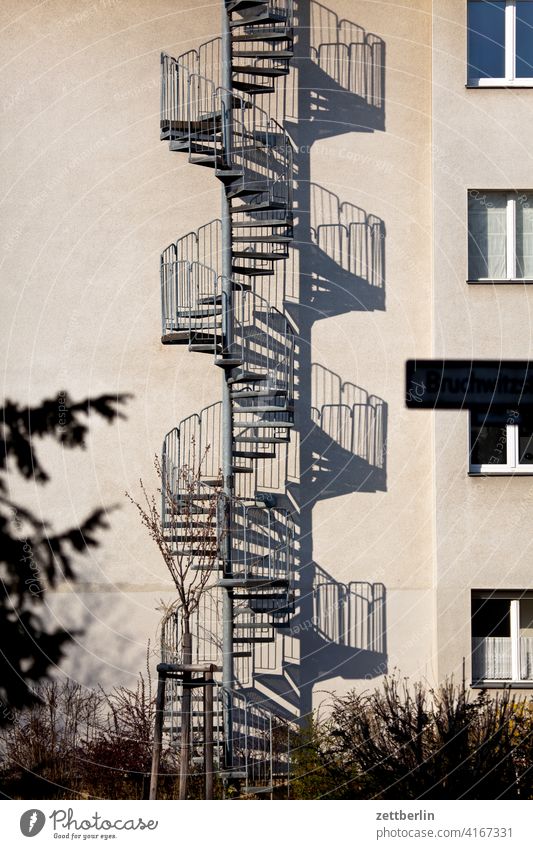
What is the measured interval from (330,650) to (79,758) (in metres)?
3.87

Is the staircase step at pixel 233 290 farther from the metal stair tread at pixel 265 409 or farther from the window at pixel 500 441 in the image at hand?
the window at pixel 500 441

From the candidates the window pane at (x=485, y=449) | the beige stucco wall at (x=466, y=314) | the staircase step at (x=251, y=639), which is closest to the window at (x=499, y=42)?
the beige stucco wall at (x=466, y=314)

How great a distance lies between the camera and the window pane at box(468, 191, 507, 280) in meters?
19.7

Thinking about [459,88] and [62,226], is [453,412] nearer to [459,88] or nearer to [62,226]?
[459,88]

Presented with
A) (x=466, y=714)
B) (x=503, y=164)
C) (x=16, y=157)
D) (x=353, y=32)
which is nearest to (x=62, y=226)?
(x=16, y=157)

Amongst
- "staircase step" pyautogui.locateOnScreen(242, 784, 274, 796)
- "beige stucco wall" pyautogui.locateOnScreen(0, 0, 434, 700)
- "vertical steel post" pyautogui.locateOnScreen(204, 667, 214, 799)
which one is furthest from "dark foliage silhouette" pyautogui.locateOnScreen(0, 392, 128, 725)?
"vertical steel post" pyautogui.locateOnScreen(204, 667, 214, 799)

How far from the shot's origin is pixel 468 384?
1962cm

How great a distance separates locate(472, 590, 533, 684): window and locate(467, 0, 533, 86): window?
7.24 m

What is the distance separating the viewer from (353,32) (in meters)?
19.8

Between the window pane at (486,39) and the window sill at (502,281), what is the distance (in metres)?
2.88

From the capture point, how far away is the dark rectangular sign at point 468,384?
773 inches

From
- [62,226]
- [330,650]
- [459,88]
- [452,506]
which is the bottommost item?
[330,650]

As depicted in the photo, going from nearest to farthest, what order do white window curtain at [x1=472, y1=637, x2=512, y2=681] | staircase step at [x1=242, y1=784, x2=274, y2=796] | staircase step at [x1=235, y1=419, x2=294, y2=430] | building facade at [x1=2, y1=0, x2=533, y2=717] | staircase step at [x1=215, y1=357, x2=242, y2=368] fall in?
staircase step at [x1=242, y1=784, x2=274, y2=796] → staircase step at [x1=215, y1=357, x2=242, y2=368] → staircase step at [x1=235, y1=419, x2=294, y2=430] → white window curtain at [x1=472, y1=637, x2=512, y2=681] → building facade at [x1=2, y1=0, x2=533, y2=717]

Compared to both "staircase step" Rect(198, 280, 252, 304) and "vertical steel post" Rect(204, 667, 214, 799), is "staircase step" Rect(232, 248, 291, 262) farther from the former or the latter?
"vertical steel post" Rect(204, 667, 214, 799)
